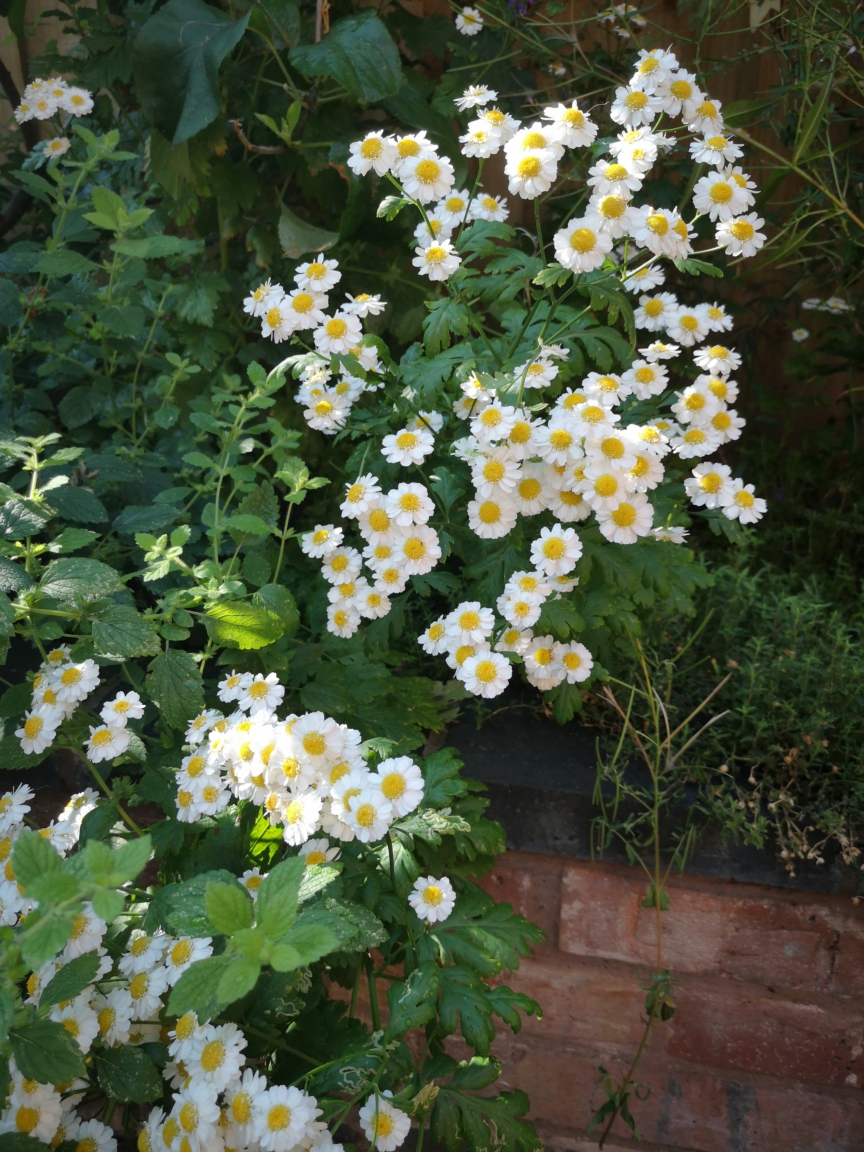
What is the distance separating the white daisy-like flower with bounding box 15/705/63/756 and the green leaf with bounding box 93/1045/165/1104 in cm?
36

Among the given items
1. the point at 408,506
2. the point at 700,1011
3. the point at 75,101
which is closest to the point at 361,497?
the point at 408,506

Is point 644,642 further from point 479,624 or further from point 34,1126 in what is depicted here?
point 34,1126

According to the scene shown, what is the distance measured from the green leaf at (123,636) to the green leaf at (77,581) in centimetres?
4

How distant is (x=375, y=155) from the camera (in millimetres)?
1242

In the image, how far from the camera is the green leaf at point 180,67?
60.8 inches

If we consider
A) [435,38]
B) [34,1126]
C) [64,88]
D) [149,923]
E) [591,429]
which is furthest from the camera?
[435,38]

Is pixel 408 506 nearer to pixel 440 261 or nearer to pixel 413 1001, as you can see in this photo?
pixel 440 261

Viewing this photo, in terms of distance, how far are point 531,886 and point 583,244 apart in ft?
3.28

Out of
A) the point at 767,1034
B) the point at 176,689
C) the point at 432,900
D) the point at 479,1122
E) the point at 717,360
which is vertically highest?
the point at 717,360

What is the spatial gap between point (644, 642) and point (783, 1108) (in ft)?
2.67

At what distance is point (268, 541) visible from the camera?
1.57 metres

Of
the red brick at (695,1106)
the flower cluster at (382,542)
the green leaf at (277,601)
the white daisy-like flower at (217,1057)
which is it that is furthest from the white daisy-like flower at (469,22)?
the red brick at (695,1106)

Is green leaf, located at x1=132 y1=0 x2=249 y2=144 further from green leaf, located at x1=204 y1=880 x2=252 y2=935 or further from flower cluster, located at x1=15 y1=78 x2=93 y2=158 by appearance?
green leaf, located at x1=204 y1=880 x2=252 y2=935

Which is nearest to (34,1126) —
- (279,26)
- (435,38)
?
(279,26)
